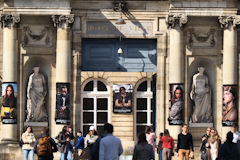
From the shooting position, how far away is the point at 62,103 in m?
35.3

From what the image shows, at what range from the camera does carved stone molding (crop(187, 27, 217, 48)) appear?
1415 inches

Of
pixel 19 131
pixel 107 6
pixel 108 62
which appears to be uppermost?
pixel 107 6

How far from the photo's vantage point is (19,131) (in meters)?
35.7

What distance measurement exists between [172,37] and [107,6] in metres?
2.90

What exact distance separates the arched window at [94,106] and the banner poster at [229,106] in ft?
15.3

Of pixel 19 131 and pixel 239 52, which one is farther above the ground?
pixel 239 52

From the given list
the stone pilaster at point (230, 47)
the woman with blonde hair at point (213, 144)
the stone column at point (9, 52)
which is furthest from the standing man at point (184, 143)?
the stone column at point (9, 52)

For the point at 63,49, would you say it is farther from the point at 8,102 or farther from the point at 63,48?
the point at 8,102

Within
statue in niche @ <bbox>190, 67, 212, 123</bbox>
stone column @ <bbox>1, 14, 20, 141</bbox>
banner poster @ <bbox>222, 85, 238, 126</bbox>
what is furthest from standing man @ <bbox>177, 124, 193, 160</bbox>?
stone column @ <bbox>1, 14, 20, 141</bbox>

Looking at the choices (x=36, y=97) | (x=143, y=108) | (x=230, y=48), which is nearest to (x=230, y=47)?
(x=230, y=48)

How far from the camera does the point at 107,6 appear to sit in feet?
118

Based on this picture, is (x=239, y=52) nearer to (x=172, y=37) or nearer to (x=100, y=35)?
(x=172, y=37)

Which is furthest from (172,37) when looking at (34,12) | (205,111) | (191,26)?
(34,12)

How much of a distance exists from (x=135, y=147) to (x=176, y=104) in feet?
44.0
